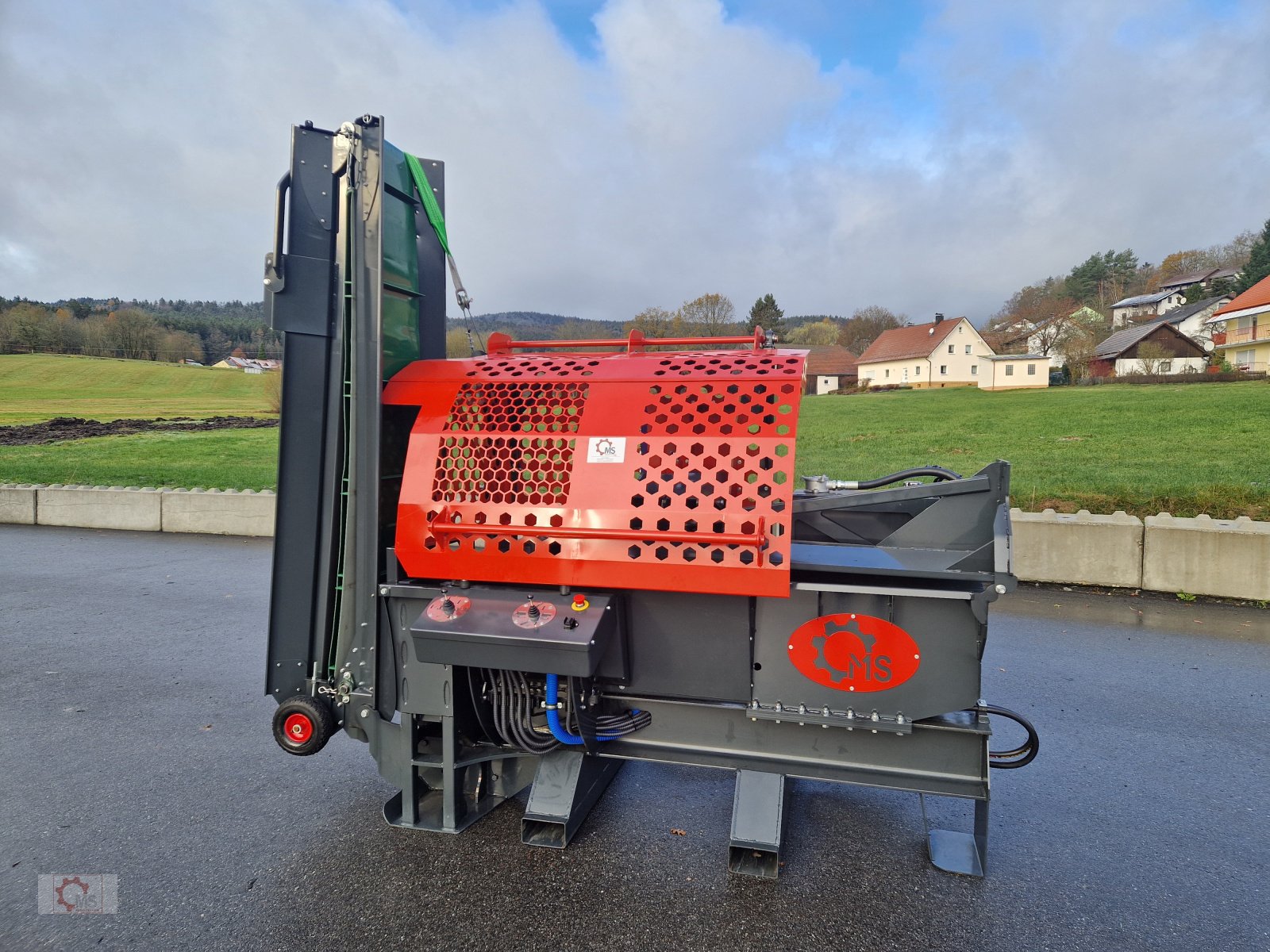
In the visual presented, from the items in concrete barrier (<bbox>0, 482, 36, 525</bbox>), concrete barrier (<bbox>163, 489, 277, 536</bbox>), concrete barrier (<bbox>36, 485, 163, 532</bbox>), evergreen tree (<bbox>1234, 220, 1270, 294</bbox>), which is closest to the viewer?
concrete barrier (<bbox>163, 489, 277, 536</bbox>)

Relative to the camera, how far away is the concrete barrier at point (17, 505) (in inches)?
399

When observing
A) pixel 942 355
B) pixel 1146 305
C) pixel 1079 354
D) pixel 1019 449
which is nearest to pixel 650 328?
pixel 1019 449

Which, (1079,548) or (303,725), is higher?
(1079,548)

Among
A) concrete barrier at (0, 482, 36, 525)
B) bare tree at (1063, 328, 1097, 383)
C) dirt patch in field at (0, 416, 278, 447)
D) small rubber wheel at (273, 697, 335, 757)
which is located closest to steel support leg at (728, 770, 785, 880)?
small rubber wheel at (273, 697, 335, 757)

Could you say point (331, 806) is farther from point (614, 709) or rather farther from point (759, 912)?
point (759, 912)

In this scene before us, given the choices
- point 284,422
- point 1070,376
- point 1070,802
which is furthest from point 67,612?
point 1070,376

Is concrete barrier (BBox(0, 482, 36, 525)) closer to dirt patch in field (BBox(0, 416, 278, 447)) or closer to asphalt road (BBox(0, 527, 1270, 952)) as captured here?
asphalt road (BBox(0, 527, 1270, 952))

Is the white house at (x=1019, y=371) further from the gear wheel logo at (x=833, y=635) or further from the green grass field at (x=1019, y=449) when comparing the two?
the gear wheel logo at (x=833, y=635)

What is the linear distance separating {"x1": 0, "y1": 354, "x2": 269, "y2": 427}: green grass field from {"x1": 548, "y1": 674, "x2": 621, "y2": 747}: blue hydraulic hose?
2610 cm

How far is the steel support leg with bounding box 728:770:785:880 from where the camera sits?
269cm

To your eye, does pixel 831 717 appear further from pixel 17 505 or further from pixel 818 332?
pixel 818 332

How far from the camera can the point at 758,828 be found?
8.92 feet

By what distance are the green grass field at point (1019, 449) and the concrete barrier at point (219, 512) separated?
42.2 inches

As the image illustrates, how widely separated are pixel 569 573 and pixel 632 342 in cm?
102
